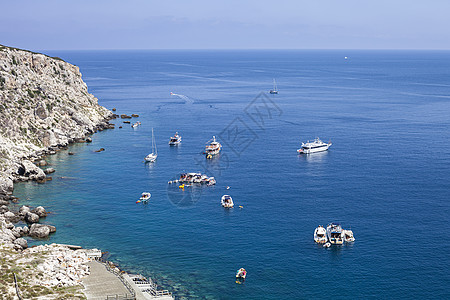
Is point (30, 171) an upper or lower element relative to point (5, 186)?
upper

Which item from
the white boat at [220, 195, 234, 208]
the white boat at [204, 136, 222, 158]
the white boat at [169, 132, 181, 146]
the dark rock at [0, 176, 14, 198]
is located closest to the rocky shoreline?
the dark rock at [0, 176, 14, 198]

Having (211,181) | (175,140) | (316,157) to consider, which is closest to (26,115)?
(175,140)

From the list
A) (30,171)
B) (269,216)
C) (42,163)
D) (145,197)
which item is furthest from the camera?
(42,163)

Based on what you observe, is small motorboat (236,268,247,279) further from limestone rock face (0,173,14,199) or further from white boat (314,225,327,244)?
limestone rock face (0,173,14,199)

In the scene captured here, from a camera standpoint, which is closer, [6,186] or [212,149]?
[6,186]

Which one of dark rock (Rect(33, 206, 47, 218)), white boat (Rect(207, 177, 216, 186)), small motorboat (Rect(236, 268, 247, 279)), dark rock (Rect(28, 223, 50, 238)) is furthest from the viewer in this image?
white boat (Rect(207, 177, 216, 186))

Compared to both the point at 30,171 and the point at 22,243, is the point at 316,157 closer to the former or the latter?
the point at 30,171

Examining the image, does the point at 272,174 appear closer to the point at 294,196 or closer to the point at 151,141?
the point at 294,196
